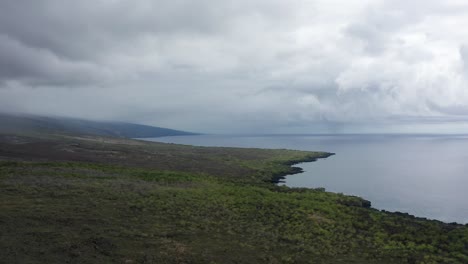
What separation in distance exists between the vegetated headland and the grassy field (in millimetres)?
94

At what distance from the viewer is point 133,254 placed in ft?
88.3

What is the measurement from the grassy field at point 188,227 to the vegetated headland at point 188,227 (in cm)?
9

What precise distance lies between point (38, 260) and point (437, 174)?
111316 millimetres

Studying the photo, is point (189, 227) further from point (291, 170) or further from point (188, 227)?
point (291, 170)

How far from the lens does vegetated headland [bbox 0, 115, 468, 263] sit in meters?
27.6

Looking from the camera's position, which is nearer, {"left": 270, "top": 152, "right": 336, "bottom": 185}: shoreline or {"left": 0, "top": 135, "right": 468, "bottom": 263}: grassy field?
{"left": 0, "top": 135, "right": 468, "bottom": 263}: grassy field

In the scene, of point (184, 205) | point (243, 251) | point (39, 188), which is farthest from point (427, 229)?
point (39, 188)

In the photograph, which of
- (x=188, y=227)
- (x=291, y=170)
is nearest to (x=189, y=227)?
(x=188, y=227)

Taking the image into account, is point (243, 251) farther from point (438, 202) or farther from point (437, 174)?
point (437, 174)

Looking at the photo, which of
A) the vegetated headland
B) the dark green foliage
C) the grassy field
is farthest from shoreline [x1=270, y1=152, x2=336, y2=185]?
the dark green foliage

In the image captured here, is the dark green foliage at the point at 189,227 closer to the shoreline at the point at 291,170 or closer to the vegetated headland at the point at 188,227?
the vegetated headland at the point at 188,227

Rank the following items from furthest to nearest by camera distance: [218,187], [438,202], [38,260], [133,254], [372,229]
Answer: [438,202]
[218,187]
[372,229]
[133,254]
[38,260]

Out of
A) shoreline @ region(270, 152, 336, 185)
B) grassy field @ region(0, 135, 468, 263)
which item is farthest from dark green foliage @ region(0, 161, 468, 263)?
shoreline @ region(270, 152, 336, 185)

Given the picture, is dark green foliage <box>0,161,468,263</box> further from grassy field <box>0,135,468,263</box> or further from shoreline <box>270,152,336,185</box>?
shoreline <box>270,152,336,185</box>
